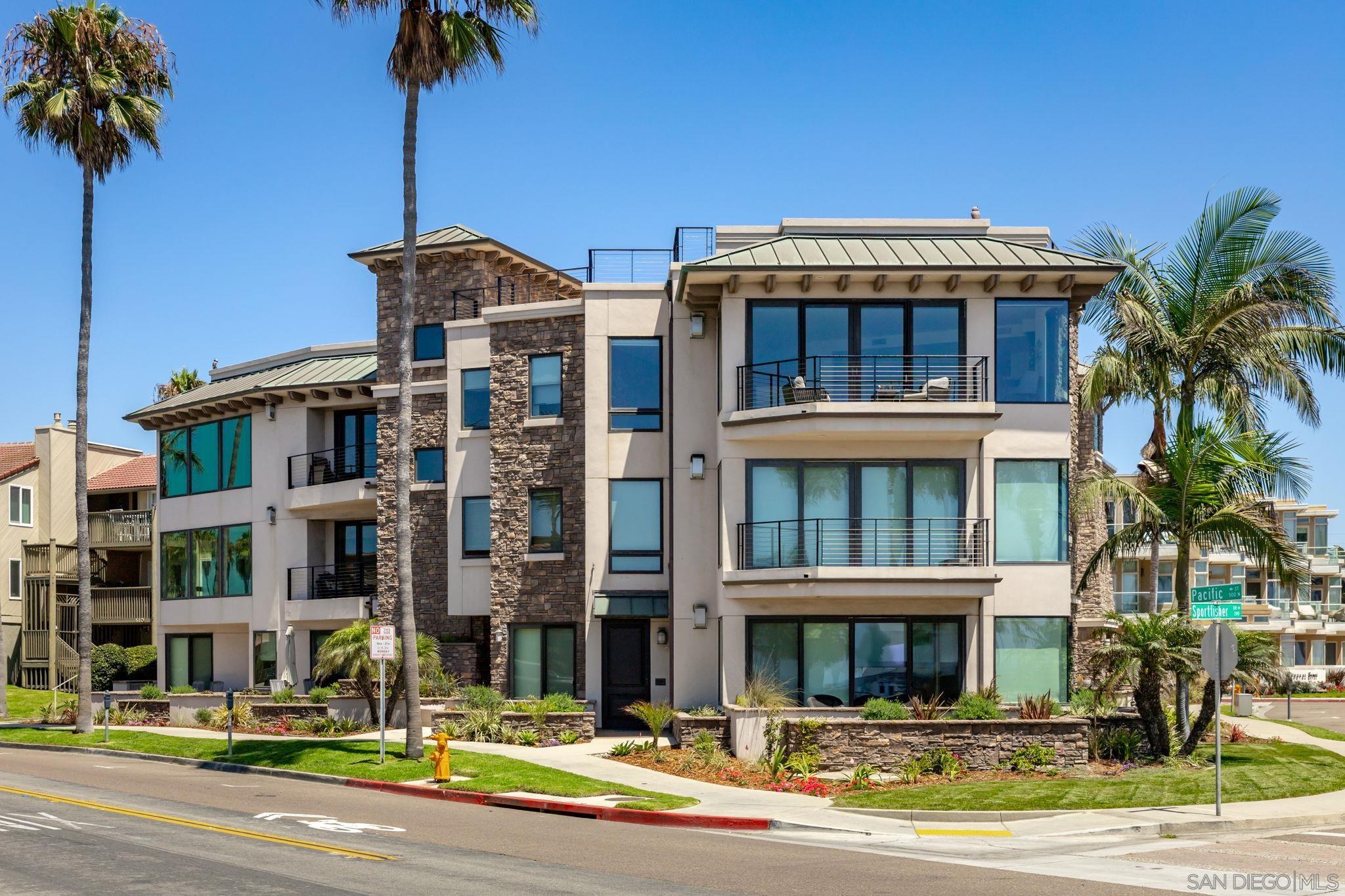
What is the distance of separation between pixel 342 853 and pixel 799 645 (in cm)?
1316

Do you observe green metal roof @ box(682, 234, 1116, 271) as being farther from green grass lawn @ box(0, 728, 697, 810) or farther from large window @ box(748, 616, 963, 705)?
green grass lawn @ box(0, 728, 697, 810)

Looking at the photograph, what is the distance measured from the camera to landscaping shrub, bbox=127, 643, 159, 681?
4309cm

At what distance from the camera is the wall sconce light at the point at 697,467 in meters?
28.0

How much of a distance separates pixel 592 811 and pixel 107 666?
2943 centimetres

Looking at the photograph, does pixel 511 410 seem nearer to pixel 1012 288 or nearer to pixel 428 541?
pixel 428 541

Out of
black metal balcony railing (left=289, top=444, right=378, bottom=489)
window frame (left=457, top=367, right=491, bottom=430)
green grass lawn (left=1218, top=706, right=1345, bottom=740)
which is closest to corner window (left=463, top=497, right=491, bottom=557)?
window frame (left=457, top=367, right=491, bottom=430)

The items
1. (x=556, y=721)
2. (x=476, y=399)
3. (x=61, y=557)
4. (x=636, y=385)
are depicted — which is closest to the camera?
(x=556, y=721)

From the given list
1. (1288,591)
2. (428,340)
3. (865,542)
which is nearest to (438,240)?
(428,340)

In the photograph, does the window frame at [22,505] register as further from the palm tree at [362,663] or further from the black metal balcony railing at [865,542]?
the black metal balcony railing at [865,542]

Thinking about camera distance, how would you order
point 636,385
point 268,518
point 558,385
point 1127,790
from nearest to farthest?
point 1127,790 < point 636,385 < point 558,385 < point 268,518

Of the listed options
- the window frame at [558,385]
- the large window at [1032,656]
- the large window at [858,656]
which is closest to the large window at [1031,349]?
the large window at [1032,656]

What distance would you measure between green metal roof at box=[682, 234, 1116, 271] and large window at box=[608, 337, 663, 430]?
Result: 117 inches

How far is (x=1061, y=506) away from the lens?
26.6m

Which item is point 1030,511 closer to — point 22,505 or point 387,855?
point 387,855
